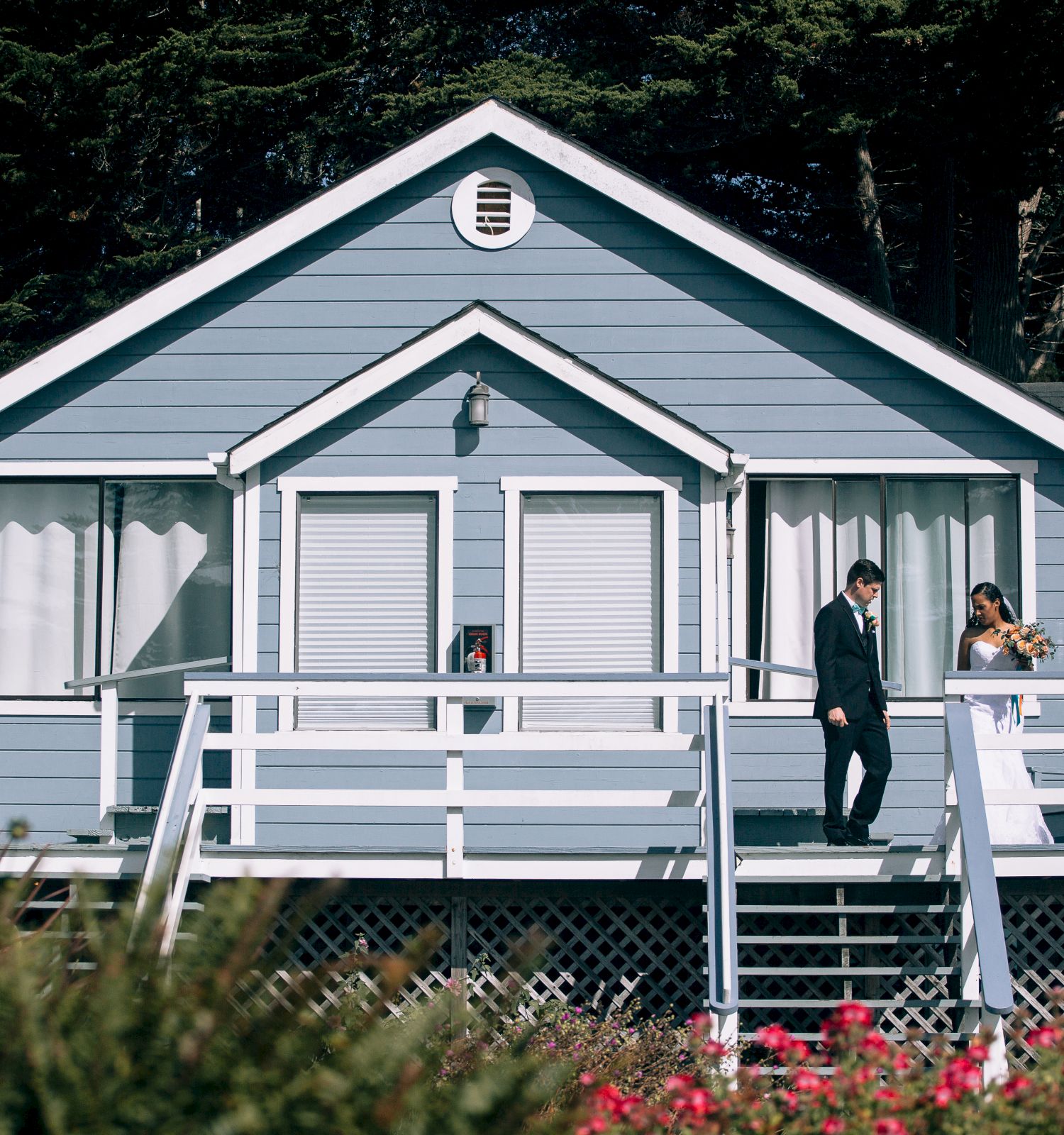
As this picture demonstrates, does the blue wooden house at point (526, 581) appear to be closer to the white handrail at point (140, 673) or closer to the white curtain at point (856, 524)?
the white curtain at point (856, 524)

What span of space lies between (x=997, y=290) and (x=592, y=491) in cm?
1576

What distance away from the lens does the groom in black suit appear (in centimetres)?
744

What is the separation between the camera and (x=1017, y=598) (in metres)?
9.37

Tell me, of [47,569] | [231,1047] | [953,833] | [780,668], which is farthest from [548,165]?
[231,1047]

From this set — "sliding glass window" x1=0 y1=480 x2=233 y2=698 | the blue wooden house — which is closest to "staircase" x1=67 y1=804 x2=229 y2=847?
the blue wooden house

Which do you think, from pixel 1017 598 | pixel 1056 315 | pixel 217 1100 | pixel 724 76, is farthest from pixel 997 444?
pixel 1056 315

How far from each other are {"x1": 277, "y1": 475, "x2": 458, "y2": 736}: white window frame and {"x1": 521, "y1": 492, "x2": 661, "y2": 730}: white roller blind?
492mm

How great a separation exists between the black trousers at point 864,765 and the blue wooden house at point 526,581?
38cm

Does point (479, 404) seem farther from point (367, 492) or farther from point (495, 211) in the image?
point (495, 211)

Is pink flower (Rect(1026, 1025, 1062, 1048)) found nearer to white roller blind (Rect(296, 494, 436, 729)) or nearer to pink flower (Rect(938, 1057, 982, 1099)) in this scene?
pink flower (Rect(938, 1057, 982, 1099))

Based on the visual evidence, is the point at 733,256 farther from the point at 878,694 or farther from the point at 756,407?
the point at 878,694

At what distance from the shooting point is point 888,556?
9523 millimetres

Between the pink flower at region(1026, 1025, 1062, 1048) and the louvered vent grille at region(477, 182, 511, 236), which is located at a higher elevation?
the louvered vent grille at region(477, 182, 511, 236)

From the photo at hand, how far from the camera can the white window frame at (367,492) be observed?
28.0 ft
